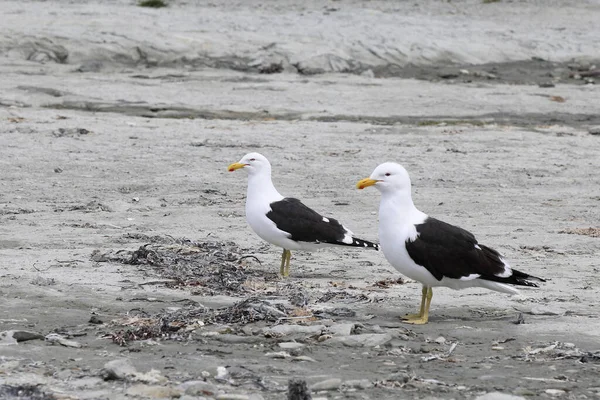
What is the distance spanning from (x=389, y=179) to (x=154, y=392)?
272 cm

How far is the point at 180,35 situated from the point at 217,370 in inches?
604

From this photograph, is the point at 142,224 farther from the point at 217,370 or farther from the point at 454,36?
the point at 454,36

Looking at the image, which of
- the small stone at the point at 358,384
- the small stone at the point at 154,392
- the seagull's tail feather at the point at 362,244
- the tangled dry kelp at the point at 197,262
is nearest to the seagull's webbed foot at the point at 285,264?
the tangled dry kelp at the point at 197,262

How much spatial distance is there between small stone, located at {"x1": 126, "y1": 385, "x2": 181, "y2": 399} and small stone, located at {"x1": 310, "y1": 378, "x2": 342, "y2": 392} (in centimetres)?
73

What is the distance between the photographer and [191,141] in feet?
50.7

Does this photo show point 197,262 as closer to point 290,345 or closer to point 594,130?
point 290,345

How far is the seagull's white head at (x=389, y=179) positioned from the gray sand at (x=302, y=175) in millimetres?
870

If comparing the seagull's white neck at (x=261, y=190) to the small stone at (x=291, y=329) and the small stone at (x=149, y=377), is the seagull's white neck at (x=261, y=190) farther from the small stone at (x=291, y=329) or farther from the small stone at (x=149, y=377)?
the small stone at (x=149, y=377)

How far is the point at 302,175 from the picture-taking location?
555 inches

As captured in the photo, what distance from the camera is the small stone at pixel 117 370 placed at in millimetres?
6129

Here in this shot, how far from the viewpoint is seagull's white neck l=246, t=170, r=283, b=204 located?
984 cm

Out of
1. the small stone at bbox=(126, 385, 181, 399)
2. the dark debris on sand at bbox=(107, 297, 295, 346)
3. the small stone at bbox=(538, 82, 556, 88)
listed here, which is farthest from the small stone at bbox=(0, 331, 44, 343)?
the small stone at bbox=(538, 82, 556, 88)

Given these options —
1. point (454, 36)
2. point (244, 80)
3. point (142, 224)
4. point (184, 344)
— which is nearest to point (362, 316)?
point (184, 344)

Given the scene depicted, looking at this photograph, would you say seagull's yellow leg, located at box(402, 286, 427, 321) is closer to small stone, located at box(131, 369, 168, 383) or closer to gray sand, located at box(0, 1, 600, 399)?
gray sand, located at box(0, 1, 600, 399)
